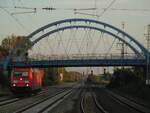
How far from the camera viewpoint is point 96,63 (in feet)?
305

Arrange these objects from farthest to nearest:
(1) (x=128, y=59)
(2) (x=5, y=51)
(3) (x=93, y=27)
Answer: (2) (x=5, y=51)
(3) (x=93, y=27)
(1) (x=128, y=59)

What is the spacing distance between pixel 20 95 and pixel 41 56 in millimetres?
42446

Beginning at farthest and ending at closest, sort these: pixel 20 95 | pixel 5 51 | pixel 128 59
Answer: pixel 5 51 < pixel 128 59 < pixel 20 95

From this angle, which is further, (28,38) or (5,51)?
(5,51)

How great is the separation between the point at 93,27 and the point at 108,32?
3.71m

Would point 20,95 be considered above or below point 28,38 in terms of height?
below

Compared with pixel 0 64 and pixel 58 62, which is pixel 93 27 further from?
pixel 0 64

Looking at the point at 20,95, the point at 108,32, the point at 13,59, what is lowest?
the point at 20,95

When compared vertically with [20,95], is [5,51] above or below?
above

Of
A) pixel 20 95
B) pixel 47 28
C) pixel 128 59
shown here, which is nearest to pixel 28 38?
pixel 47 28

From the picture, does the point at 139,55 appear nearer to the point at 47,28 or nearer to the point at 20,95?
the point at 47,28

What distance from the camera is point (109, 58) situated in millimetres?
93250

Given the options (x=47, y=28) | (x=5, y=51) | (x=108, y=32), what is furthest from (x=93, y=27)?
(x=5, y=51)

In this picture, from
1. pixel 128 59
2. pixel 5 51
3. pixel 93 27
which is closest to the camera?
pixel 128 59
